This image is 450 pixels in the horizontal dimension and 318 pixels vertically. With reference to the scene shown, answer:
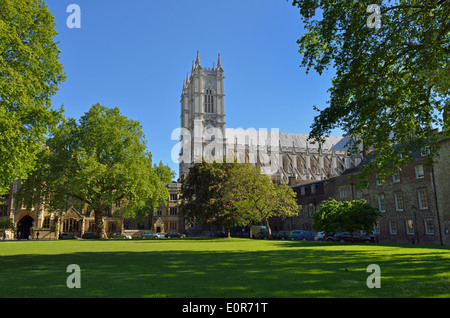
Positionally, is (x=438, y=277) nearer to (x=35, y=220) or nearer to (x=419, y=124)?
(x=419, y=124)

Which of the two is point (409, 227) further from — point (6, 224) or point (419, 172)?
point (6, 224)

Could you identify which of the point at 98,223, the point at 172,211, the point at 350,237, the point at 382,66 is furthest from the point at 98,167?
the point at 172,211

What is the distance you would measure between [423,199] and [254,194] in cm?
1871

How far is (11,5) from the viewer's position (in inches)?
744

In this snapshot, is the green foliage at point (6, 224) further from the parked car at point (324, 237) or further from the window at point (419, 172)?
the window at point (419, 172)

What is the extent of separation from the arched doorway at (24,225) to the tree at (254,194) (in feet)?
139

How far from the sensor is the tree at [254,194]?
145ft

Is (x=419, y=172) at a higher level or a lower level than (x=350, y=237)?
higher

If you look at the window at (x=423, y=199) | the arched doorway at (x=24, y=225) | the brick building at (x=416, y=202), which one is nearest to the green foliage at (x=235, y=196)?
the brick building at (x=416, y=202)

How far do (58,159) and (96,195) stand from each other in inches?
249

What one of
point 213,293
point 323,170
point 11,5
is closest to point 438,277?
A: point 213,293

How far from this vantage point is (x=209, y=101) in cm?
12962
